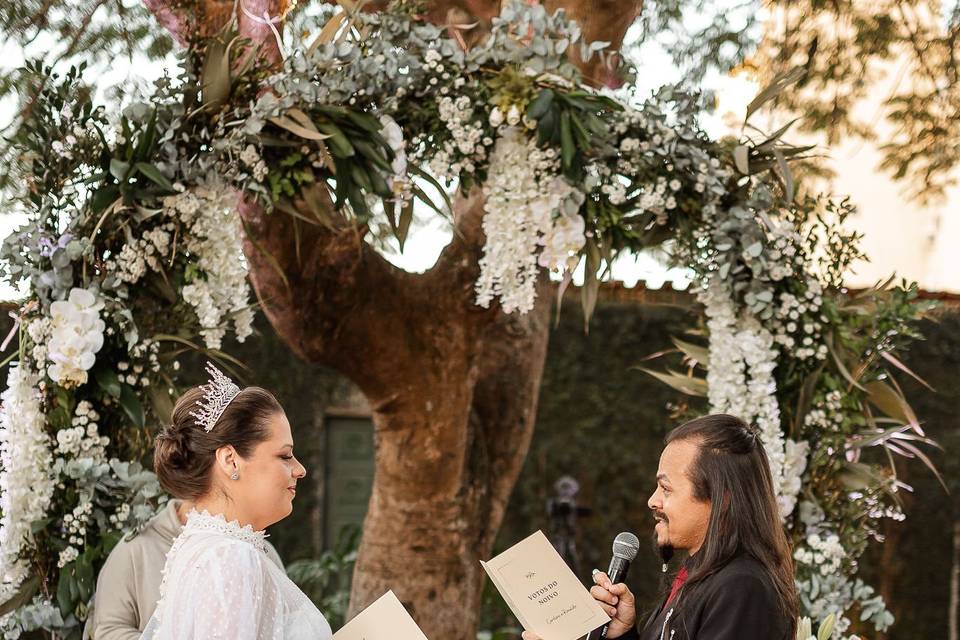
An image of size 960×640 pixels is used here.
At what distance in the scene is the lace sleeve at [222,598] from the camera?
2029 mm

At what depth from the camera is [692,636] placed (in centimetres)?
220

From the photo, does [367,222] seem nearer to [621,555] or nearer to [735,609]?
[621,555]

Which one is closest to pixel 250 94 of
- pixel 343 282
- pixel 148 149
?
pixel 148 149

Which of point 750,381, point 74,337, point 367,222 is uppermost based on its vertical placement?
point 367,222

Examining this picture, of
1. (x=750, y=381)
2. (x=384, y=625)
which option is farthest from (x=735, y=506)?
(x=750, y=381)

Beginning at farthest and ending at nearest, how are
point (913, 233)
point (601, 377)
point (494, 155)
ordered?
point (913, 233)
point (601, 377)
point (494, 155)

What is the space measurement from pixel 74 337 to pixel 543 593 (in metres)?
1.68

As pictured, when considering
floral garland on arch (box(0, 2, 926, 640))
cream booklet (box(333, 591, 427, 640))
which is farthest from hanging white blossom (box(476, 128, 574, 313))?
cream booklet (box(333, 591, 427, 640))

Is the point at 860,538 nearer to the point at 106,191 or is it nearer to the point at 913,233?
the point at 106,191

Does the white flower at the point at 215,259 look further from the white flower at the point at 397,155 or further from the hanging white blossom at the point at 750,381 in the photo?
the hanging white blossom at the point at 750,381

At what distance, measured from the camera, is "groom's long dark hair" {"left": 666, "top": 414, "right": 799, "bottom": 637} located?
2.22 metres

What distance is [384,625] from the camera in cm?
226

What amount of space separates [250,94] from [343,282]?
4.07 ft

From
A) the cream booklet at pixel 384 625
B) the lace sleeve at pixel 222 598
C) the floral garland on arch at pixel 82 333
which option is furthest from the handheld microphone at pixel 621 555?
the floral garland on arch at pixel 82 333
